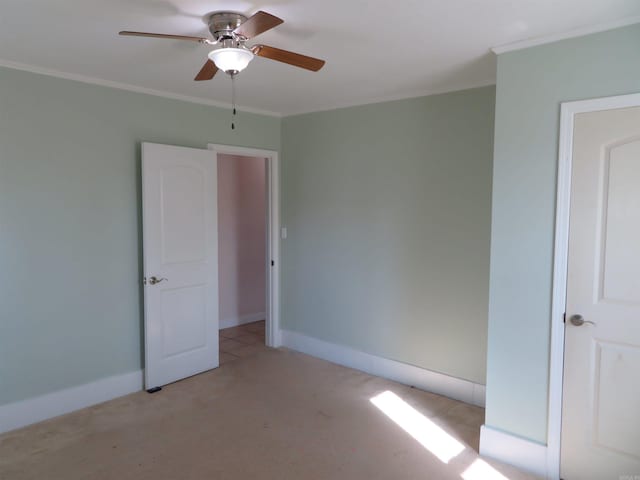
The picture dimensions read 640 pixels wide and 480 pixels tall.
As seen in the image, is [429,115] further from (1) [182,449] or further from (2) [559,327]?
(1) [182,449]

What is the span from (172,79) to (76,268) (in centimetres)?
157

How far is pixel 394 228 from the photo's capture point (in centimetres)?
375

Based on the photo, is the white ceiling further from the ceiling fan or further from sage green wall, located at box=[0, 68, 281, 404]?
sage green wall, located at box=[0, 68, 281, 404]

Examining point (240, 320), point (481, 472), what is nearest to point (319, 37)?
point (481, 472)

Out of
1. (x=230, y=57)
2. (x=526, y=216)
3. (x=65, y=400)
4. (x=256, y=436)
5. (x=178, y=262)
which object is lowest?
(x=256, y=436)

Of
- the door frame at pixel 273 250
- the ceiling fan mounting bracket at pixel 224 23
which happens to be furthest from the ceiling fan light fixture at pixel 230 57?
the door frame at pixel 273 250

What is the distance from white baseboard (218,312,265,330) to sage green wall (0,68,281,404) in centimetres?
189

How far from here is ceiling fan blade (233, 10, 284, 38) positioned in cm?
173

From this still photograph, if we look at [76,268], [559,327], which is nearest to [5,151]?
[76,268]

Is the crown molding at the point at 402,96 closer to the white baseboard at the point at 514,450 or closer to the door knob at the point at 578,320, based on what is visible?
the door knob at the point at 578,320

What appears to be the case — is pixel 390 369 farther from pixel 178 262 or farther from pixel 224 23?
pixel 224 23

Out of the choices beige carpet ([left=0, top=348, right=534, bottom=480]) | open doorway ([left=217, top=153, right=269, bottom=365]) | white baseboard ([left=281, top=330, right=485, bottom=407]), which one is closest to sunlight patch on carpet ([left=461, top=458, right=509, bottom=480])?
beige carpet ([left=0, top=348, right=534, bottom=480])

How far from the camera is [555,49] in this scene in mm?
2326

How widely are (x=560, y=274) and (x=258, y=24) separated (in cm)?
199
